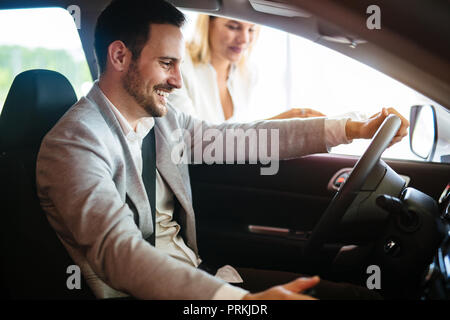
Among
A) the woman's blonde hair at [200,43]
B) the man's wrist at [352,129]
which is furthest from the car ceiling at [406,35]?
the woman's blonde hair at [200,43]

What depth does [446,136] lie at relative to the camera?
4.80 ft

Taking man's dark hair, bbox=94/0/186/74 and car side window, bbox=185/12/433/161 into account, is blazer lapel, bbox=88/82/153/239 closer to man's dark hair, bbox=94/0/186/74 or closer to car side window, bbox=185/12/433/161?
man's dark hair, bbox=94/0/186/74

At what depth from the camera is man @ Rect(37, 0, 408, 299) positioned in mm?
946

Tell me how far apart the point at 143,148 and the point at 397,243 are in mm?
764

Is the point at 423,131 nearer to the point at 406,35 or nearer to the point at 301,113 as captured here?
the point at 301,113

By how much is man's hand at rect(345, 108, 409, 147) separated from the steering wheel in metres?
0.15

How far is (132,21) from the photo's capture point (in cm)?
137

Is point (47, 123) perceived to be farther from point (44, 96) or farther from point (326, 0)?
point (326, 0)

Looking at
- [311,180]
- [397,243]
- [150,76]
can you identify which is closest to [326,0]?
[150,76]

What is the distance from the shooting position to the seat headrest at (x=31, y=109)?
1.28 m

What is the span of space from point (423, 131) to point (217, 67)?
3.50 feet

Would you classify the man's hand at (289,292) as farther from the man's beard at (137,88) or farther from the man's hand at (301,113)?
the man's hand at (301,113)

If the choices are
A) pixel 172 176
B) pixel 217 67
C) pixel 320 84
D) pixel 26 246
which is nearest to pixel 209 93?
pixel 217 67

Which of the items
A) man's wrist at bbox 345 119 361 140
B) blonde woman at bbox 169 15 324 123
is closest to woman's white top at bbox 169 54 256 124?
blonde woman at bbox 169 15 324 123
